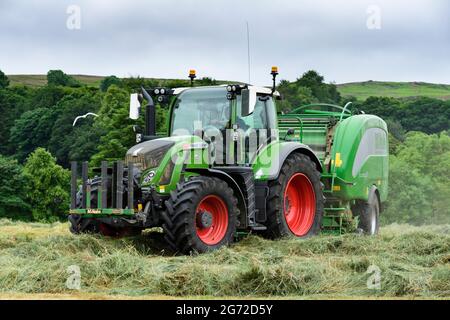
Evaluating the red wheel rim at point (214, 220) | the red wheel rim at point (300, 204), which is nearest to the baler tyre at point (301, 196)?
the red wheel rim at point (300, 204)

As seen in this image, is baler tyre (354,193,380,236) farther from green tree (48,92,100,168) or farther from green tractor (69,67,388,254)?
green tree (48,92,100,168)

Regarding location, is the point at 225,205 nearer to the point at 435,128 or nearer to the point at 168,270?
the point at 168,270

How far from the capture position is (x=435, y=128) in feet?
269

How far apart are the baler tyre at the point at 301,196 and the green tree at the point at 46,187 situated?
142 feet

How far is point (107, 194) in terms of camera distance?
40.4 feet

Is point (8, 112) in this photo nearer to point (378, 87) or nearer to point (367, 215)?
point (378, 87)

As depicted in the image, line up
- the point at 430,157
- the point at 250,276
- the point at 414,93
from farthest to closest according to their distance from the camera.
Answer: the point at 414,93 → the point at 430,157 → the point at 250,276

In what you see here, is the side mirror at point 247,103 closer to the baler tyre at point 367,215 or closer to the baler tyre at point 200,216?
the baler tyre at point 200,216

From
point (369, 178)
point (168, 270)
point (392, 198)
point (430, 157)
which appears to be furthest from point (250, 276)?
point (430, 157)

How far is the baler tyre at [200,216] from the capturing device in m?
11.8

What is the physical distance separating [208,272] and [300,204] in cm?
558

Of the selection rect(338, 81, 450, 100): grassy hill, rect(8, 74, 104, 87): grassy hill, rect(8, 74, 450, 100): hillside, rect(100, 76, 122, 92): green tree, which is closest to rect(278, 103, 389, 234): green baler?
rect(8, 74, 450, 100): hillside

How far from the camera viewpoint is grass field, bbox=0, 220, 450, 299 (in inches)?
365

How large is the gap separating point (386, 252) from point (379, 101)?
72.1 metres
